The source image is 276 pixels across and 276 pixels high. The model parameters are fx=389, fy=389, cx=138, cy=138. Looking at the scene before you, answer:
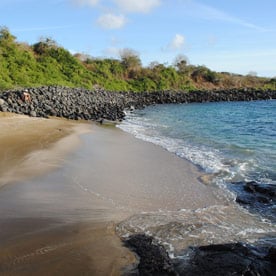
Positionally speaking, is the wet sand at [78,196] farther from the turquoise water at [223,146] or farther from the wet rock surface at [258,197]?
the turquoise water at [223,146]

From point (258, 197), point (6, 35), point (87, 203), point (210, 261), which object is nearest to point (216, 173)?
point (258, 197)

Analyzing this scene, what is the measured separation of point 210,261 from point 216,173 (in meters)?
6.08

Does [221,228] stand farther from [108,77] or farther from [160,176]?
[108,77]

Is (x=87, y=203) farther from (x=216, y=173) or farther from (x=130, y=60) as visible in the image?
(x=130, y=60)

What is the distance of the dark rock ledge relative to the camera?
448 centimetres

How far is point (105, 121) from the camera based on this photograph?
22797mm

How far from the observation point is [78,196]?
778 centimetres

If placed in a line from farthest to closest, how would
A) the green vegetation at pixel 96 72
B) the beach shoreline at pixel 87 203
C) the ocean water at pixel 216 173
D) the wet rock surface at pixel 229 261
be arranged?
the green vegetation at pixel 96 72 → the ocean water at pixel 216 173 → the beach shoreline at pixel 87 203 → the wet rock surface at pixel 229 261

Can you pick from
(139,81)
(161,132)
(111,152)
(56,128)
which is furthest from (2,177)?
(139,81)

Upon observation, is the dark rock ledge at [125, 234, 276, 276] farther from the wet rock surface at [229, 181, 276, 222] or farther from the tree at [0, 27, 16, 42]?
the tree at [0, 27, 16, 42]

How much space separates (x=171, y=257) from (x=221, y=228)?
159 centimetres

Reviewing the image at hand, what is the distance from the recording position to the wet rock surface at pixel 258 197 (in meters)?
7.53

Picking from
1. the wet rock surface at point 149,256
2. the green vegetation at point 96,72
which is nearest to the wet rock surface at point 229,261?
the wet rock surface at point 149,256

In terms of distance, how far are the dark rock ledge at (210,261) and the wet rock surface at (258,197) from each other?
217cm
